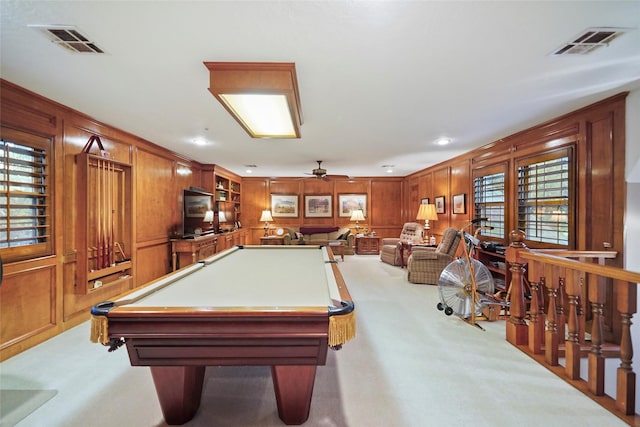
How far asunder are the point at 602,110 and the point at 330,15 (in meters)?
3.11

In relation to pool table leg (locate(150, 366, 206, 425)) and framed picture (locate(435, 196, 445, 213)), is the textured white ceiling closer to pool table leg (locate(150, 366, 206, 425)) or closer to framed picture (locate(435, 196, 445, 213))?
pool table leg (locate(150, 366, 206, 425))

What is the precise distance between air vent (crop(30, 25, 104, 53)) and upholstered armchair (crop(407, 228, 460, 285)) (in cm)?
485

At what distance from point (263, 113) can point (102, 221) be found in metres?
2.78

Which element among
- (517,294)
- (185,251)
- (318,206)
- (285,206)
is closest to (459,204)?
(517,294)

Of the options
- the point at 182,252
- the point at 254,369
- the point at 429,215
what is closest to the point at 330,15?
the point at 254,369

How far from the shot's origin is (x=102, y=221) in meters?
3.43

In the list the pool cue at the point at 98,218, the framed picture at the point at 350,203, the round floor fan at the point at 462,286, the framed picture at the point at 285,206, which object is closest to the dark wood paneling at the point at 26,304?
the pool cue at the point at 98,218

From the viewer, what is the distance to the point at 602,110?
269 cm

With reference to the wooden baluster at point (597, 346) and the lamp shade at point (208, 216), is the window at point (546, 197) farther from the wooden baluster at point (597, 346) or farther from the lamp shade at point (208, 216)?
the lamp shade at point (208, 216)

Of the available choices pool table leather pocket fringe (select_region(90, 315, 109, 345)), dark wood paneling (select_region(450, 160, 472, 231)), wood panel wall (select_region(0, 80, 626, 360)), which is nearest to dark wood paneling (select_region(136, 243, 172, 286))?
wood panel wall (select_region(0, 80, 626, 360))

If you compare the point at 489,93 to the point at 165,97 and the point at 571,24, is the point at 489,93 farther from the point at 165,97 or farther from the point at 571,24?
the point at 165,97

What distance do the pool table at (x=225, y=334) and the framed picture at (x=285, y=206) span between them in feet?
23.0

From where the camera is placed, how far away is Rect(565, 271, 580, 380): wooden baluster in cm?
201

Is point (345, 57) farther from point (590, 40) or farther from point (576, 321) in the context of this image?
point (576, 321)
